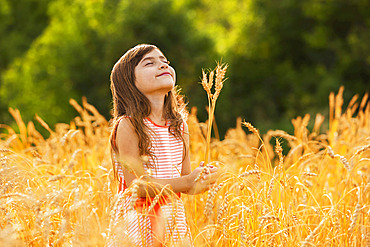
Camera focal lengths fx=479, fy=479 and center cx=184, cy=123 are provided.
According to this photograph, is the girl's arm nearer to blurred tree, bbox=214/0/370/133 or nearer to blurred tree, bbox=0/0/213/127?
blurred tree, bbox=0/0/213/127

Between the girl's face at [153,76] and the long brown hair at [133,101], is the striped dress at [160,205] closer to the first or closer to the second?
the long brown hair at [133,101]

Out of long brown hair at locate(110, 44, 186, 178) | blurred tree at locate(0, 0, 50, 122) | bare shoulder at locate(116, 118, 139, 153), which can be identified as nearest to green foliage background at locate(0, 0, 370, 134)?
blurred tree at locate(0, 0, 50, 122)

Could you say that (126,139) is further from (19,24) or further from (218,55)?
(19,24)

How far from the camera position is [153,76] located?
2.48 meters

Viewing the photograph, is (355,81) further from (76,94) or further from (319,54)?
(76,94)

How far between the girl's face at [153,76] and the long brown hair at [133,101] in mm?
30

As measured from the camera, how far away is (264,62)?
51.2ft

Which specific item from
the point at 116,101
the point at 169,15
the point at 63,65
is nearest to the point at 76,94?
the point at 63,65

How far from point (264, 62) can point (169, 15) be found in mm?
3988

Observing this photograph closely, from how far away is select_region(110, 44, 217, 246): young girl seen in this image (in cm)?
227

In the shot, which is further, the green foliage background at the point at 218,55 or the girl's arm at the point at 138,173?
the green foliage background at the point at 218,55

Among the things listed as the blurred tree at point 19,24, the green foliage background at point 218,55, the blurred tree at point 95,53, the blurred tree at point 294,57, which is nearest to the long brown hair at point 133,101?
the green foliage background at point 218,55

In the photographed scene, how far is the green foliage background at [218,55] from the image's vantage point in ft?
41.8

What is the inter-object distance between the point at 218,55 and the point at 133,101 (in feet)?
37.5
